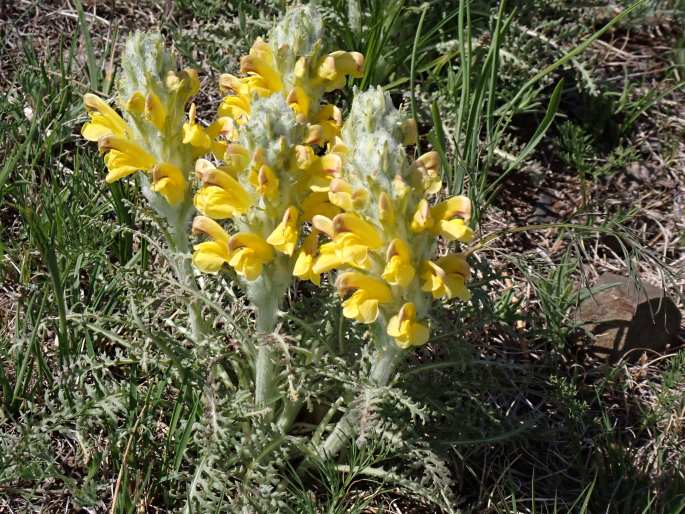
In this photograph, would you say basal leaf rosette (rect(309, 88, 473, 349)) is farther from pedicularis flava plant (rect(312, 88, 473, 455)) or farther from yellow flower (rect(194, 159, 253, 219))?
yellow flower (rect(194, 159, 253, 219))

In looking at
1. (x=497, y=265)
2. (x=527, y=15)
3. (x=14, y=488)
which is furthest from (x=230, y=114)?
(x=527, y=15)

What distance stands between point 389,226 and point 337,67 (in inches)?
26.5

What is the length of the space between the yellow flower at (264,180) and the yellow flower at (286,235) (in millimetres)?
67

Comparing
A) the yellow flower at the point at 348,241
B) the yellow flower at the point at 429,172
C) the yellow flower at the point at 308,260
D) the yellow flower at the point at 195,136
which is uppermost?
the yellow flower at the point at 195,136

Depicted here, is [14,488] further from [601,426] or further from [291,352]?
[601,426]

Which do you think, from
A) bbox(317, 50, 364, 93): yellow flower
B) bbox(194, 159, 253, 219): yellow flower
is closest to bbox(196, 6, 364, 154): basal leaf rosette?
bbox(317, 50, 364, 93): yellow flower

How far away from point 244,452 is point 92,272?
108cm

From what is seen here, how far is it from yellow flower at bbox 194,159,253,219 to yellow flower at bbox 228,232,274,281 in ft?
0.26

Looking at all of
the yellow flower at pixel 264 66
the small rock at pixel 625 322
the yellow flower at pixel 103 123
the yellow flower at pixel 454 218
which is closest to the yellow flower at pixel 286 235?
the yellow flower at pixel 454 218

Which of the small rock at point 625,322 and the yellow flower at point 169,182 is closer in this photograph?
the yellow flower at point 169,182

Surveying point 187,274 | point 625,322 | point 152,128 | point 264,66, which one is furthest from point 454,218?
point 625,322

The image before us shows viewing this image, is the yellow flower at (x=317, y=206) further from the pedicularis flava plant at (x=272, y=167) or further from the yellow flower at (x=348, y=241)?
the yellow flower at (x=348, y=241)

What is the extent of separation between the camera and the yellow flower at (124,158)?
2406 mm

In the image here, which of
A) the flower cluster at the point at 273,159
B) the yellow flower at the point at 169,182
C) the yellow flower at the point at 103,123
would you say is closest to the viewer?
the flower cluster at the point at 273,159
